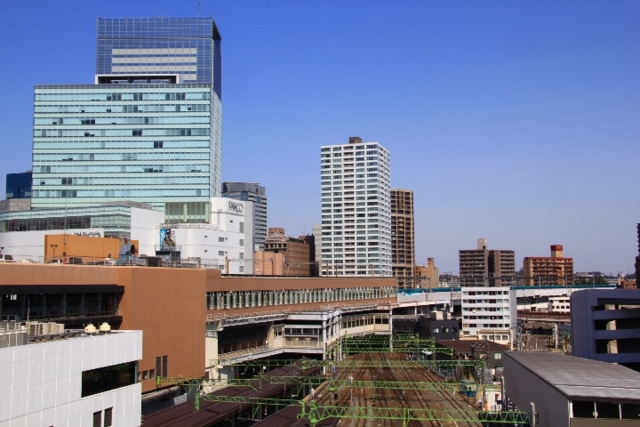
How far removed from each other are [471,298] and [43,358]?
318 ft

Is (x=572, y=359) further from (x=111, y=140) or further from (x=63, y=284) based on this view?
(x=111, y=140)

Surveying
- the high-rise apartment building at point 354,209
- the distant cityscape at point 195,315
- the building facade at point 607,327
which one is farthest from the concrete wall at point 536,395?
the high-rise apartment building at point 354,209

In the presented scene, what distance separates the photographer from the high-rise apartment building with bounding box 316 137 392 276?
185 m

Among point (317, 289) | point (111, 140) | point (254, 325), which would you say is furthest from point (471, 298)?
point (111, 140)

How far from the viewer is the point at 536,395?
36406 millimetres

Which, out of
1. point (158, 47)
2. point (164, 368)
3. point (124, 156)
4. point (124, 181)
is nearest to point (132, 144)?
point (124, 156)

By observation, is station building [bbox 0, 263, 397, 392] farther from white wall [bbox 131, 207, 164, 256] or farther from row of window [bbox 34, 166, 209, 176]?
row of window [bbox 34, 166, 209, 176]

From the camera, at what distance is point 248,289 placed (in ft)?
200

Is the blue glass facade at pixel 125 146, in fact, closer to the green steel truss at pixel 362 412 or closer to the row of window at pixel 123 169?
the row of window at pixel 123 169

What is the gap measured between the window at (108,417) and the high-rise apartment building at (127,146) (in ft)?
220

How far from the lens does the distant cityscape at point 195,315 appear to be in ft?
94.4

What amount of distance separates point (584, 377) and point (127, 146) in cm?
7529

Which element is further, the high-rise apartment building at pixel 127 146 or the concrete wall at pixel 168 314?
the high-rise apartment building at pixel 127 146

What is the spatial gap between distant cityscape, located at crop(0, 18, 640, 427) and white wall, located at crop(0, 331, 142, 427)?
0.07 metres
